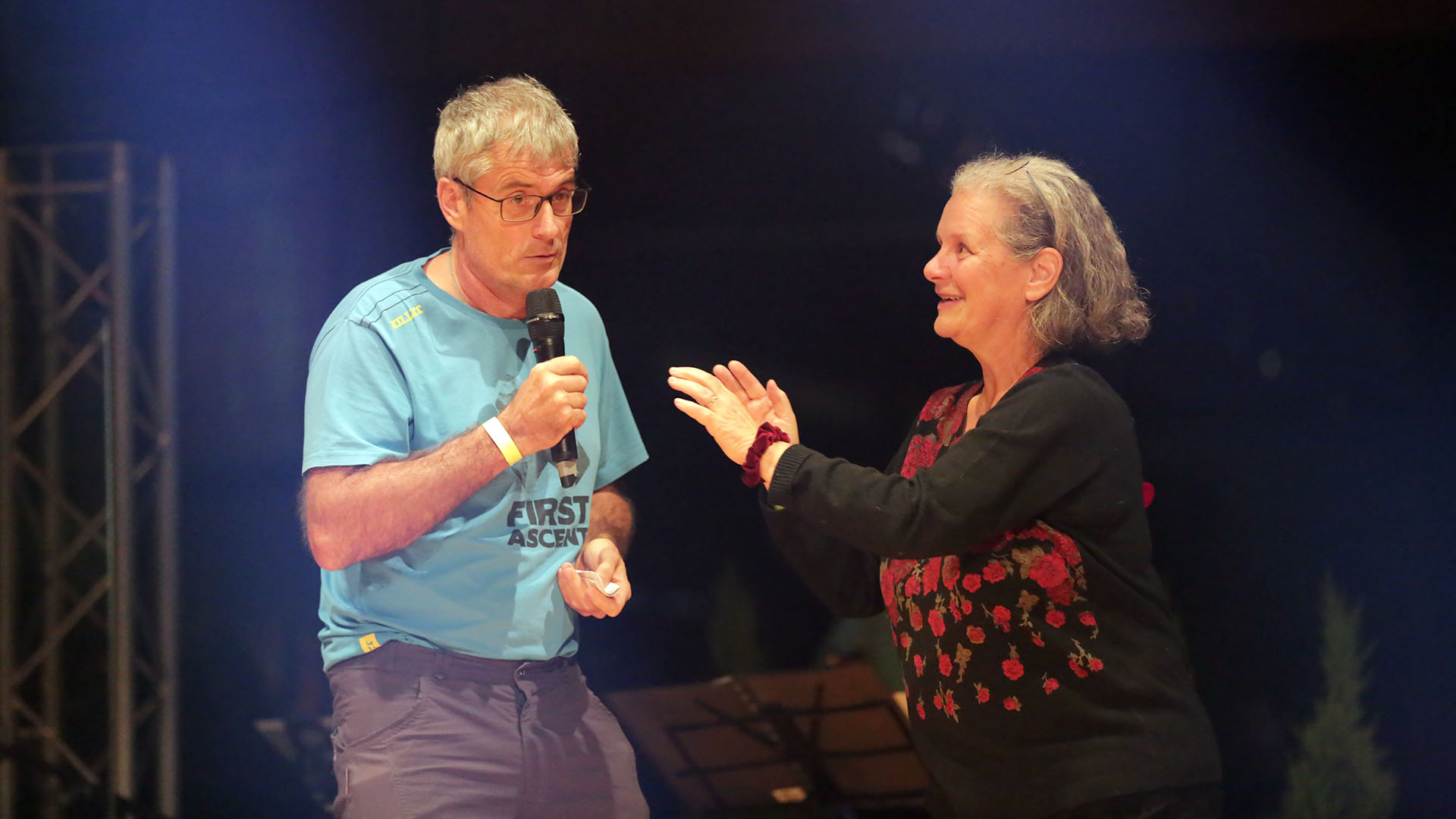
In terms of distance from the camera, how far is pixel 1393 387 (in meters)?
4.17

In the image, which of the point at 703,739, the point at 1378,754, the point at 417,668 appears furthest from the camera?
the point at 1378,754

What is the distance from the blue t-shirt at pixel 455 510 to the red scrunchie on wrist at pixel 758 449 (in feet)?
1.05

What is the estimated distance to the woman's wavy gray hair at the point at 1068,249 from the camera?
2.11 m

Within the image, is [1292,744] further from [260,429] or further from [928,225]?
[260,429]

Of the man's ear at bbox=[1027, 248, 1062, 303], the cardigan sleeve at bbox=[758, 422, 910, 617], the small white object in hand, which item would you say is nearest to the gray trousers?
the small white object in hand

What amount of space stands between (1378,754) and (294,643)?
385 centimetres

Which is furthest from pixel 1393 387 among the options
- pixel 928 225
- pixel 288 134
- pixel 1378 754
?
pixel 288 134

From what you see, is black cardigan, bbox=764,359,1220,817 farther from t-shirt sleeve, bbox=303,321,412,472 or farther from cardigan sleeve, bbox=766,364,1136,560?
t-shirt sleeve, bbox=303,321,412,472

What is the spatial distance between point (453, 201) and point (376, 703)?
→ 0.92 meters

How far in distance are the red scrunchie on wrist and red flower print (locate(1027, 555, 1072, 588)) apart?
47cm

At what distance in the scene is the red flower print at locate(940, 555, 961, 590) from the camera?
2.03 metres

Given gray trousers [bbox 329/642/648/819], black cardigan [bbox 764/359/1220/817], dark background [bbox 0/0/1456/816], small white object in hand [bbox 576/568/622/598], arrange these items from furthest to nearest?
dark background [bbox 0/0/1456/816] → small white object in hand [bbox 576/568/622/598] → gray trousers [bbox 329/642/648/819] → black cardigan [bbox 764/359/1220/817]

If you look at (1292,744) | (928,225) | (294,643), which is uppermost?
(928,225)

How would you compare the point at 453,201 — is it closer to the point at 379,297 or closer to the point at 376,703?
the point at 379,297
